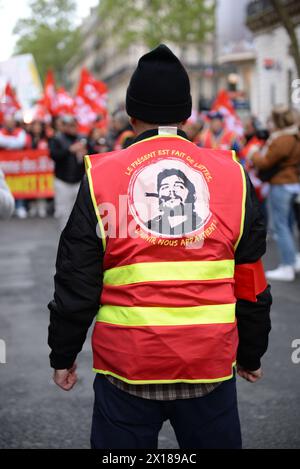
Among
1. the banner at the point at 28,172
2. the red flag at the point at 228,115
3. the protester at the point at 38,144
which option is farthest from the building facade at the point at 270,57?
the red flag at the point at 228,115

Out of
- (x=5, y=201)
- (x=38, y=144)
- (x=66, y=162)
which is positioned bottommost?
(x=38, y=144)

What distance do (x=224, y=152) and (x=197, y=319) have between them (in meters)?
0.60

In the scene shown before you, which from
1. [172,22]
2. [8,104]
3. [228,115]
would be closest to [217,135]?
[228,115]

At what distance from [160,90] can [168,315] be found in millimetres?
741

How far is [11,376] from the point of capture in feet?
17.6

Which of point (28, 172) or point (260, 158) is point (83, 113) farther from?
point (260, 158)

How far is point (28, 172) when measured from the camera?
→ 18.1 meters

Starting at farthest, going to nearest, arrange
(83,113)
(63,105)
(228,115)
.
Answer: (63,105), (83,113), (228,115)

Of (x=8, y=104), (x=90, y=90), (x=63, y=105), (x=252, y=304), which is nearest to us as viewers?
(x=252, y=304)

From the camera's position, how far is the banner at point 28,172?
1795 cm

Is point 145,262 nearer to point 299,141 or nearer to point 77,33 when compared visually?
point 299,141

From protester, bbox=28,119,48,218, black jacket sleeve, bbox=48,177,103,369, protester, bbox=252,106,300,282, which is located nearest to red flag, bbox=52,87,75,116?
protester, bbox=28,119,48,218

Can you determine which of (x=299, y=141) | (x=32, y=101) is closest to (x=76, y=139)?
(x=299, y=141)

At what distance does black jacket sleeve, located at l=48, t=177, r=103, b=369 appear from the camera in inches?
100
